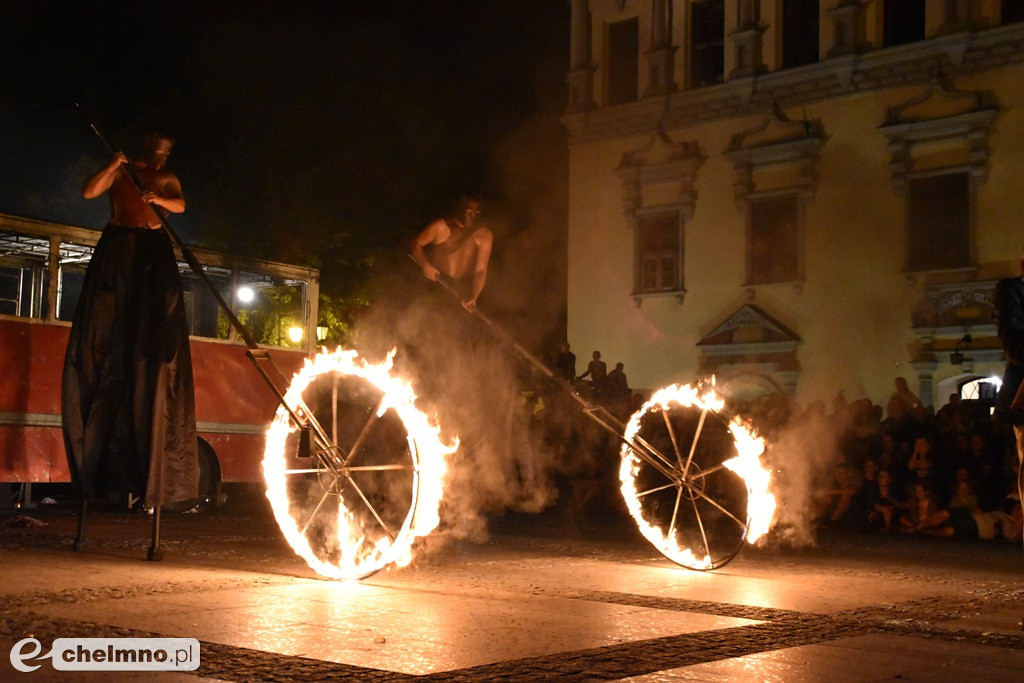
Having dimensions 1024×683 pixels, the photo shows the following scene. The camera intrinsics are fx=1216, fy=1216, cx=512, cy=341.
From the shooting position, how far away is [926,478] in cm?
1234

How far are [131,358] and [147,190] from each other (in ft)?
3.61

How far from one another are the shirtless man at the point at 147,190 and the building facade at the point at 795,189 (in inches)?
665

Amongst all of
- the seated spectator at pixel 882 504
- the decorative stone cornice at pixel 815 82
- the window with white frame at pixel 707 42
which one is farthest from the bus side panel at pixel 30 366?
the window with white frame at pixel 707 42

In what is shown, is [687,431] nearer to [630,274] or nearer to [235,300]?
[235,300]

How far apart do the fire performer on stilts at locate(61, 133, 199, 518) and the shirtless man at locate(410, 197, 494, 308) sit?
175 cm

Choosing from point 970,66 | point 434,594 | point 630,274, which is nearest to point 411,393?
point 434,594

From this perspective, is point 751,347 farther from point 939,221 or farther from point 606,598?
point 606,598

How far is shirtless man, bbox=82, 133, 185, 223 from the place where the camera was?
7637 mm

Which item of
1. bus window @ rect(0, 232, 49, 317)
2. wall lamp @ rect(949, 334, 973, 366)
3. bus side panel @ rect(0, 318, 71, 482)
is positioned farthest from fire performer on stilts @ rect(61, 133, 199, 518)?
wall lamp @ rect(949, 334, 973, 366)

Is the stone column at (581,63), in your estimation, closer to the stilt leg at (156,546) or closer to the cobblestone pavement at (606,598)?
the cobblestone pavement at (606,598)

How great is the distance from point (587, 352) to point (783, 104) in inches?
267

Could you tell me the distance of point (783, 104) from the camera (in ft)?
79.7

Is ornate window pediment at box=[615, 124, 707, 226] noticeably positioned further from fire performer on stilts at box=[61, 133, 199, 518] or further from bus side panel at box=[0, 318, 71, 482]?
fire performer on stilts at box=[61, 133, 199, 518]

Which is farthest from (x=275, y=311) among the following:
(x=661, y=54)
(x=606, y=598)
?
(x=661, y=54)
